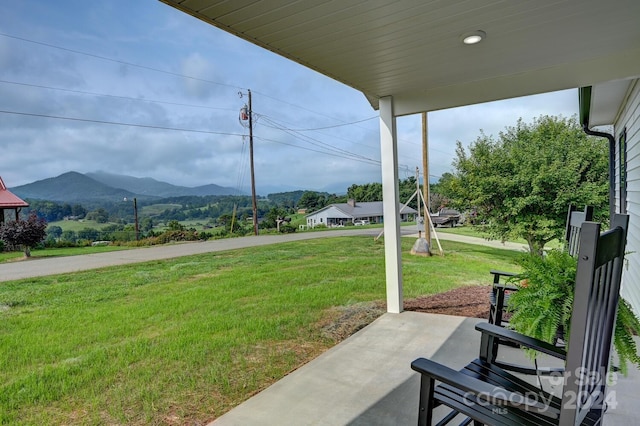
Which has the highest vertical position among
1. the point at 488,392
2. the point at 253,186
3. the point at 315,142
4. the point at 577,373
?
the point at 315,142

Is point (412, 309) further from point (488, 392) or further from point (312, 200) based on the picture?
point (312, 200)

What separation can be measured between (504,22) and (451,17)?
0.30 meters

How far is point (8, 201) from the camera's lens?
10.00 ft

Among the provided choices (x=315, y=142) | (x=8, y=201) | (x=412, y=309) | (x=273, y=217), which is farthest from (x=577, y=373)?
(x=315, y=142)

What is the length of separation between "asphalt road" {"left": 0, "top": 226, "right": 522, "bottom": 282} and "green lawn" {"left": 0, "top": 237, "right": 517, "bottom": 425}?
0.30 feet

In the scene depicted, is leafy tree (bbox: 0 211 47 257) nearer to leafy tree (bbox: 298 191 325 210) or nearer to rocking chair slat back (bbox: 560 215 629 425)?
rocking chair slat back (bbox: 560 215 629 425)

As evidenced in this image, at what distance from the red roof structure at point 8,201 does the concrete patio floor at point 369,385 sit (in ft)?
8.93

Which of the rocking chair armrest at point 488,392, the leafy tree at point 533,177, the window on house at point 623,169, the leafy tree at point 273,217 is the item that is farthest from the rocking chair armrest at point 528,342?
the leafy tree at point 273,217

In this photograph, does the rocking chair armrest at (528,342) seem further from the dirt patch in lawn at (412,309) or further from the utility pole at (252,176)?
the utility pole at (252,176)

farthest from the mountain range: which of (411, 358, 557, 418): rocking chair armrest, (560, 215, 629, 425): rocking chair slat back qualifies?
(560, 215, 629, 425): rocking chair slat back

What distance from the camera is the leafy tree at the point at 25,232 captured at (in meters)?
3.06

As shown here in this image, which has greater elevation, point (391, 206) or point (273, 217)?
point (391, 206)

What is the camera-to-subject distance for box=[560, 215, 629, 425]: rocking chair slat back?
87 centimetres

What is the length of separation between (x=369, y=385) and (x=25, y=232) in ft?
10.8
